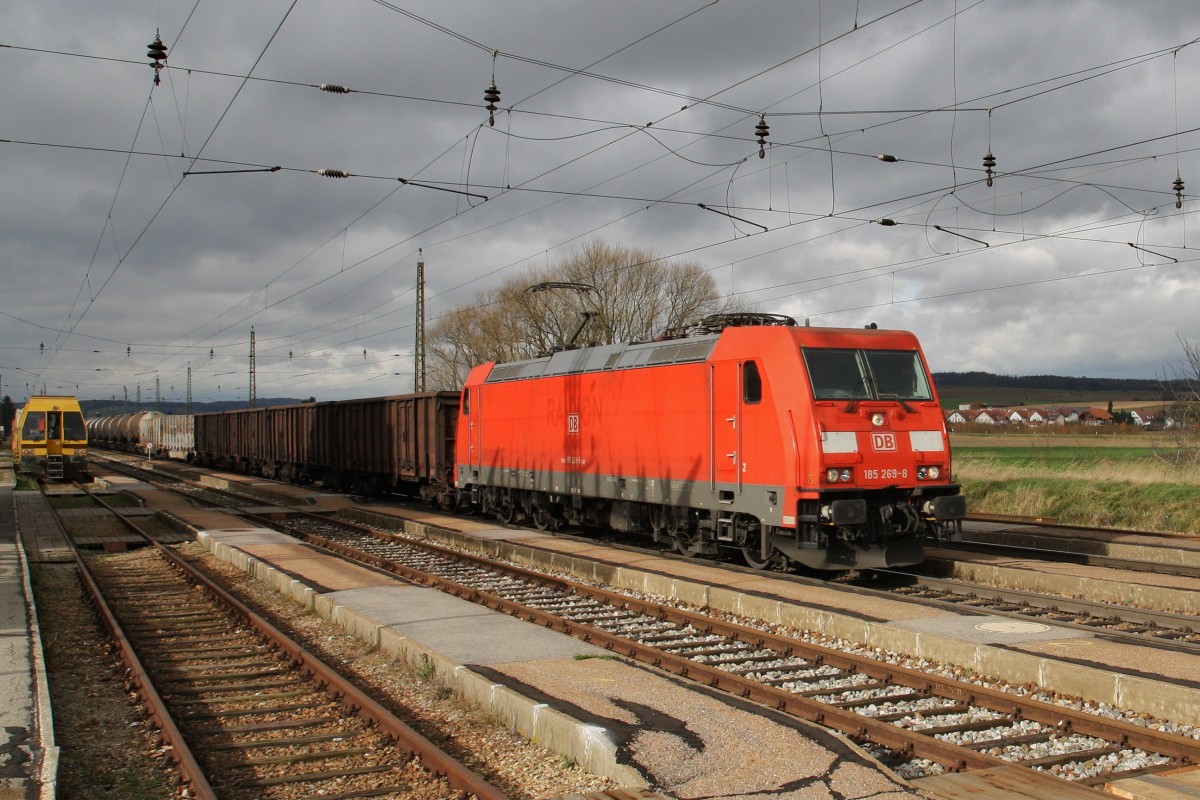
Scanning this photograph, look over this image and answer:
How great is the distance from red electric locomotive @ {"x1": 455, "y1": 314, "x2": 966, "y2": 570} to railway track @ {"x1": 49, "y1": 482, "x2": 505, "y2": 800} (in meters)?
6.46

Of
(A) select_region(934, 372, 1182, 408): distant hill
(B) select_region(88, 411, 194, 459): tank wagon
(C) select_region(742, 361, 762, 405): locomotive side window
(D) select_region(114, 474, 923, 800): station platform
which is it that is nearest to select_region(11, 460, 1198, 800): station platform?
(D) select_region(114, 474, 923, 800): station platform

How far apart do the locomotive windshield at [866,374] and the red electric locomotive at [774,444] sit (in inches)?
0.8

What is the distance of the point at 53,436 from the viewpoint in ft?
118

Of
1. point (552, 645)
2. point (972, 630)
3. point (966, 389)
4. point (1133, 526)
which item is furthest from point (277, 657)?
point (966, 389)

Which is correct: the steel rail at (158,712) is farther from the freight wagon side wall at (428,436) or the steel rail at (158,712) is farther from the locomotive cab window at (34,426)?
the locomotive cab window at (34,426)

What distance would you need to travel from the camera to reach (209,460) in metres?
54.8

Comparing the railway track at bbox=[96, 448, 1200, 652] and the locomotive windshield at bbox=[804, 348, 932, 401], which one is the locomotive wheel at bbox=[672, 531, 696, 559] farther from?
the locomotive windshield at bbox=[804, 348, 932, 401]

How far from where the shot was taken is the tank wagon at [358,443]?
25.3 metres

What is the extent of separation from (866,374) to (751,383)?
1.58 m

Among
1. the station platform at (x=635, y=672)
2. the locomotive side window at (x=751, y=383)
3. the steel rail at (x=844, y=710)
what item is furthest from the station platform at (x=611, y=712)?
the locomotive side window at (x=751, y=383)

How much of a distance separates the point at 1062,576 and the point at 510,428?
1137cm

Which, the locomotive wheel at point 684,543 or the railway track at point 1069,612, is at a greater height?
the locomotive wheel at point 684,543

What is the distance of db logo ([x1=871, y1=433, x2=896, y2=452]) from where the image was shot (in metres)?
13.0

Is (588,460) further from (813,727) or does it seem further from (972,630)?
(813,727)
